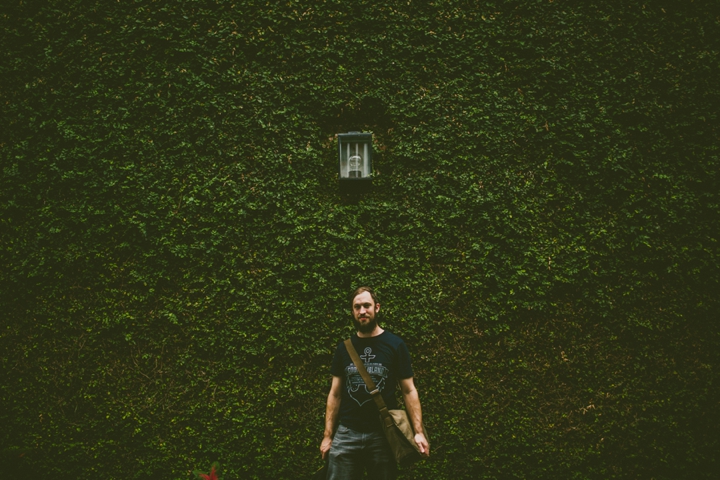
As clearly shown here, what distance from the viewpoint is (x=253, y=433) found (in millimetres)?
3789

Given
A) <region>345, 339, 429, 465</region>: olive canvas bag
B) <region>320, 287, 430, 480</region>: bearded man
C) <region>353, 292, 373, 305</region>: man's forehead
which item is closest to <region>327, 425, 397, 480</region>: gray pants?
<region>320, 287, 430, 480</region>: bearded man

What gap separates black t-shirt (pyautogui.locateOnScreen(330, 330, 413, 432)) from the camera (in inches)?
110

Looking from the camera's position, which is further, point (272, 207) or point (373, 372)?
point (272, 207)

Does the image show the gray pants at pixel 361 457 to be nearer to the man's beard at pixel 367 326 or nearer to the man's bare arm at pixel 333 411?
the man's bare arm at pixel 333 411

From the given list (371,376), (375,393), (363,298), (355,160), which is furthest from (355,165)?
(375,393)

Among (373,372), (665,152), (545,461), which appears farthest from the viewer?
(665,152)

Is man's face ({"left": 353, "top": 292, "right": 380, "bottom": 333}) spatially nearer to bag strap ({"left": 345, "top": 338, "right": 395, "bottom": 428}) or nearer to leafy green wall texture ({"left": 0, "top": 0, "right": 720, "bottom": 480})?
bag strap ({"left": 345, "top": 338, "right": 395, "bottom": 428})

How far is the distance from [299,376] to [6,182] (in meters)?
3.60

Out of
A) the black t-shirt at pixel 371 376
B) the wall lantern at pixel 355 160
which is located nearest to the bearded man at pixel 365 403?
the black t-shirt at pixel 371 376

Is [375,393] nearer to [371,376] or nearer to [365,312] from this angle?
[371,376]

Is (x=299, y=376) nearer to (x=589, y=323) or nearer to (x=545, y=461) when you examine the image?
(x=545, y=461)

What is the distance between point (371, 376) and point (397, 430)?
39 cm

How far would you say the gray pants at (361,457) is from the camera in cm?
275

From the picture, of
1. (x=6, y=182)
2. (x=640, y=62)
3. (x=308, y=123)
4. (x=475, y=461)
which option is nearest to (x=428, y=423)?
Result: (x=475, y=461)
